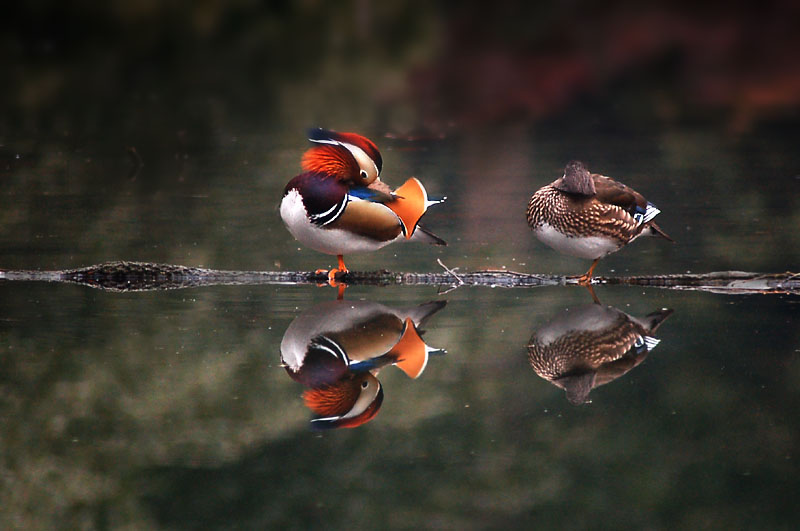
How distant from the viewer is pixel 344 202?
611 centimetres

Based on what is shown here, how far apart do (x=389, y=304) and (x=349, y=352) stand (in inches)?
38.0

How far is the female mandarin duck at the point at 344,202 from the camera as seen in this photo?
19.9 ft

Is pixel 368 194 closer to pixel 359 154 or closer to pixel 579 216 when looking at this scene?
pixel 359 154

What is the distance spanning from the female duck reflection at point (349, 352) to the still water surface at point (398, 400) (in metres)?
0.05

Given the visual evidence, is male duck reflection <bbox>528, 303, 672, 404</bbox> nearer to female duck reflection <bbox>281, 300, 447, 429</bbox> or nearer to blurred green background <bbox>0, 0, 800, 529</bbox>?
blurred green background <bbox>0, 0, 800, 529</bbox>

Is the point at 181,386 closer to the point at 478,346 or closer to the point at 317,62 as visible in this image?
the point at 478,346

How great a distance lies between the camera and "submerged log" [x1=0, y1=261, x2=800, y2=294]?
20.1 feet

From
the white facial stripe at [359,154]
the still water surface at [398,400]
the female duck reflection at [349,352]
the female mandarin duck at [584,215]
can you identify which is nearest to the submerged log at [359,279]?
the still water surface at [398,400]

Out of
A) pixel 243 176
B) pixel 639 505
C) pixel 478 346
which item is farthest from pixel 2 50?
pixel 639 505

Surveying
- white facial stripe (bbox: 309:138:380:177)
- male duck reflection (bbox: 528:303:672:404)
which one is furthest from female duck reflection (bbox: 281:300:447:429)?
white facial stripe (bbox: 309:138:380:177)

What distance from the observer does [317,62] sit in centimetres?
1891

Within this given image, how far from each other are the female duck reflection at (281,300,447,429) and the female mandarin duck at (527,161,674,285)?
0.77 metres

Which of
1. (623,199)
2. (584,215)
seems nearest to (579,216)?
(584,215)

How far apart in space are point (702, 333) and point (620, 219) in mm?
1131
